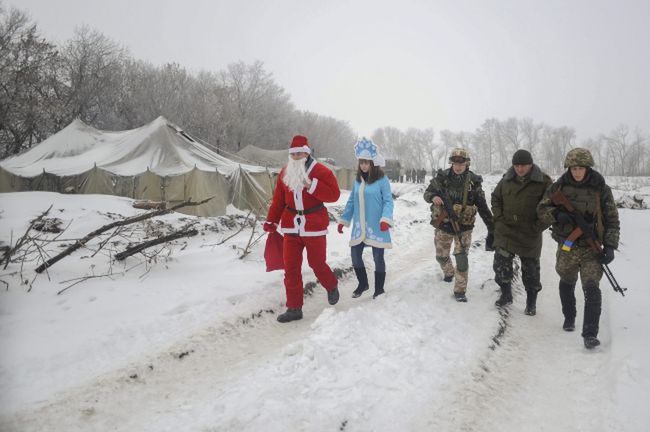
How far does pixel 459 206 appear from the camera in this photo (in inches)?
177

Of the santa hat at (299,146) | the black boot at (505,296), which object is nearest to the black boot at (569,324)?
the black boot at (505,296)

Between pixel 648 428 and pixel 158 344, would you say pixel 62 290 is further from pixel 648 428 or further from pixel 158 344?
pixel 648 428

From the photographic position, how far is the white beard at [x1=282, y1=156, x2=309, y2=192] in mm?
4047

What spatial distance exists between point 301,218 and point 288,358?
1.62 meters

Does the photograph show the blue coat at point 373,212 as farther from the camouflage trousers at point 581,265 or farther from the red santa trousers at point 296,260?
the camouflage trousers at point 581,265

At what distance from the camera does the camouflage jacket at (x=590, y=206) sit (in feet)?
10.9

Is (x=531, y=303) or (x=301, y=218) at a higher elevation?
(x=301, y=218)

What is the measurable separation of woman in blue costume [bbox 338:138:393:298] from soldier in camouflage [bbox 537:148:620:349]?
5.78 feet

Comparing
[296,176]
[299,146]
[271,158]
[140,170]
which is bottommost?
[296,176]

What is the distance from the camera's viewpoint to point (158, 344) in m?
3.23

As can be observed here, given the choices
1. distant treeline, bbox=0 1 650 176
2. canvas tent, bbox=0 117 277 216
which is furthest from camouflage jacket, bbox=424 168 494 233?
distant treeline, bbox=0 1 650 176

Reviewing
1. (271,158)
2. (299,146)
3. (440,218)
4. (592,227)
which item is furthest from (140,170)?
(592,227)

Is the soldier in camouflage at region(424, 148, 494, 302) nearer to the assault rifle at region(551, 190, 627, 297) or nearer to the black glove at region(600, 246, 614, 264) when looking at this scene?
the assault rifle at region(551, 190, 627, 297)

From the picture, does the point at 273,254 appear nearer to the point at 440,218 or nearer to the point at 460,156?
the point at 440,218
